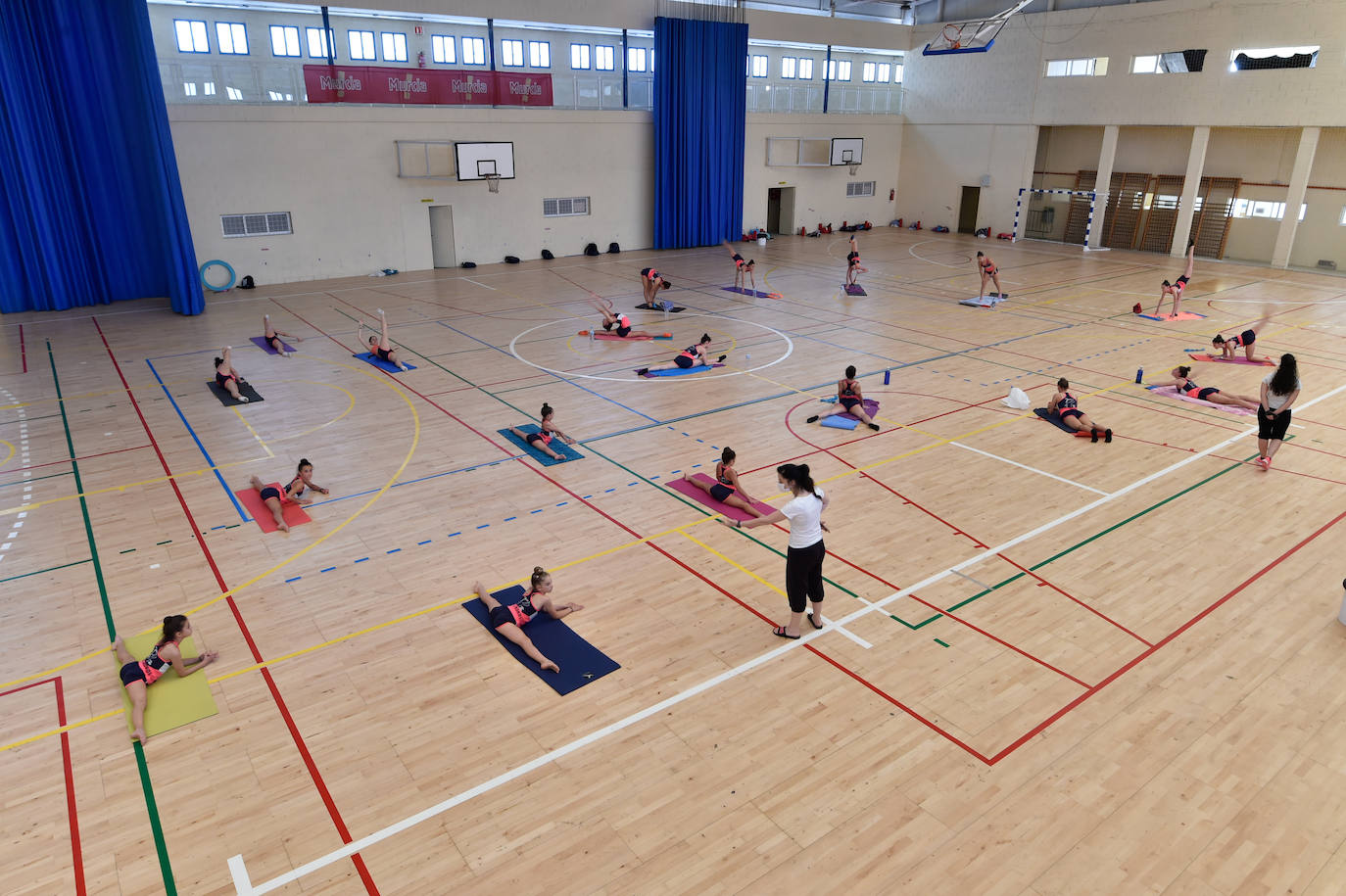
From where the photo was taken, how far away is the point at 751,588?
29.7 feet

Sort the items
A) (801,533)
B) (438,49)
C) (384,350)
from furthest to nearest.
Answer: (438,49) < (384,350) < (801,533)

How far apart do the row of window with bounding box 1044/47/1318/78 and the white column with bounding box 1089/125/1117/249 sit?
2472mm

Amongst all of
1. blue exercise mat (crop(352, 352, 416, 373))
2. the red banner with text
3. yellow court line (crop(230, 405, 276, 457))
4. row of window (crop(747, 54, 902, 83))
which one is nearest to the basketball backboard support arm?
row of window (crop(747, 54, 902, 83))

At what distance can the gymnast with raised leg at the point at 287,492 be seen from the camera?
34.5 ft

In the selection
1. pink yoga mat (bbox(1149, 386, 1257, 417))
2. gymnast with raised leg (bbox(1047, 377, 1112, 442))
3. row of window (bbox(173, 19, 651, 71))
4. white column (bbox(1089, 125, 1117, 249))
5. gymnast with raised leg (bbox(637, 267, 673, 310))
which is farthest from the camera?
white column (bbox(1089, 125, 1117, 249))

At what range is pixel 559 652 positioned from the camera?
7953 mm

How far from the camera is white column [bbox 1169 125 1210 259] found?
102 ft

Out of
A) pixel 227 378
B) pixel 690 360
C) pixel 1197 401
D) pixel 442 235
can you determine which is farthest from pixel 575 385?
pixel 442 235

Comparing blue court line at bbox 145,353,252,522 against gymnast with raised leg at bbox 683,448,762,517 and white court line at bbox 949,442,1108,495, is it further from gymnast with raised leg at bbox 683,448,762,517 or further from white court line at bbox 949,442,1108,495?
white court line at bbox 949,442,1108,495

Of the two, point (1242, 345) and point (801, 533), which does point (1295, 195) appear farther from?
point (801, 533)

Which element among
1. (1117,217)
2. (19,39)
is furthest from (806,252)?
(19,39)

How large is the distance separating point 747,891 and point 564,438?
8668mm

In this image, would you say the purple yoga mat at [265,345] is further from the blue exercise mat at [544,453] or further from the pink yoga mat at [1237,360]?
the pink yoga mat at [1237,360]

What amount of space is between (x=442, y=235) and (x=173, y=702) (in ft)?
80.7
